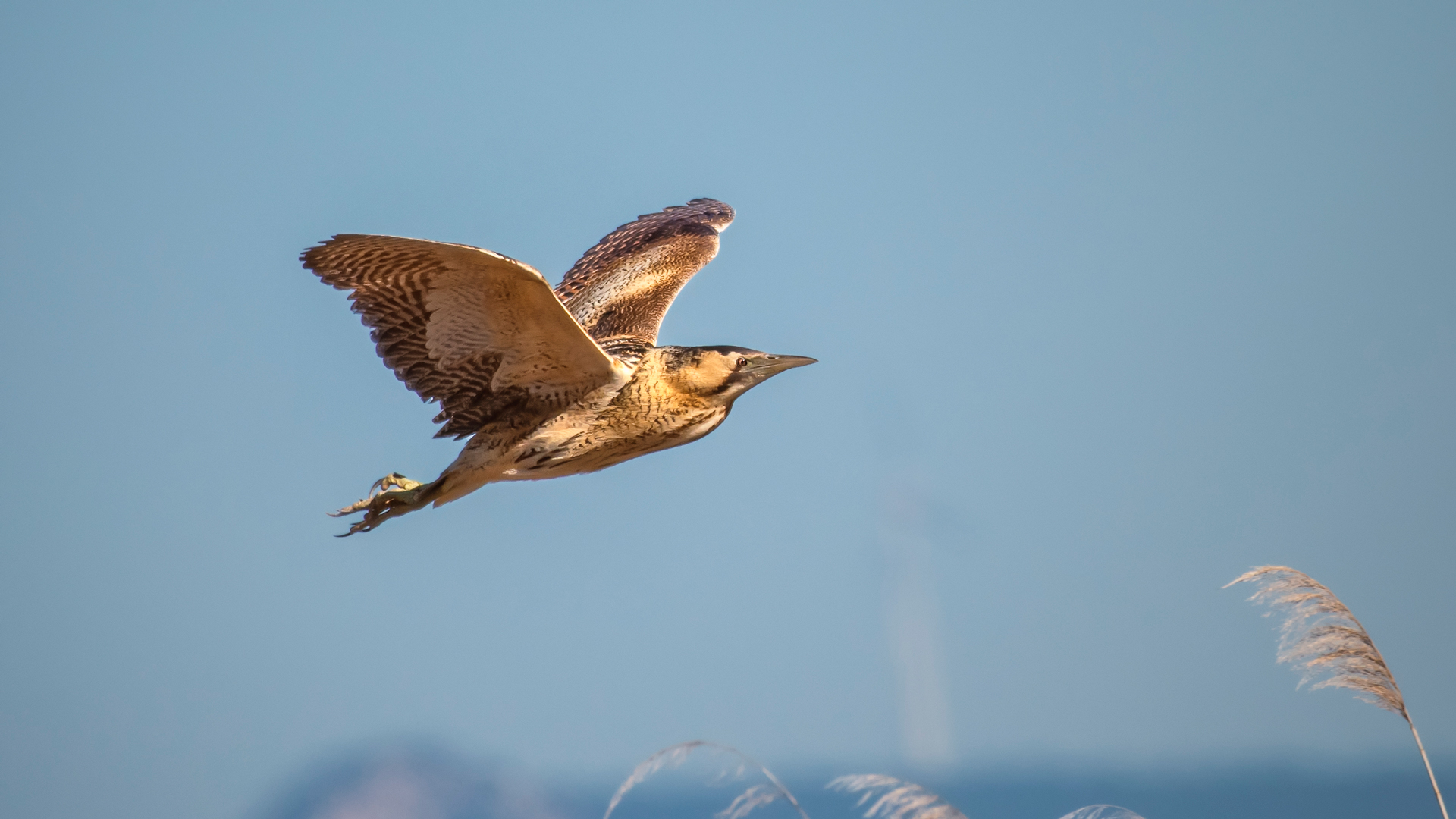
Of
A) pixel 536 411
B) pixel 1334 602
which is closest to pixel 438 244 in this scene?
pixel 536 411

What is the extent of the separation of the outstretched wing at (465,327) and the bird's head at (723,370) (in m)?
0.31

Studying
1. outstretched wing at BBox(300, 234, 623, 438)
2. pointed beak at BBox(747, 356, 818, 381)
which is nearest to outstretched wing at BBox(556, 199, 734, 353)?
outstretched wing at BBox(300, 234, 623, 438)

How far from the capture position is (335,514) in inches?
236

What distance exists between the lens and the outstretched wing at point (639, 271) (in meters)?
7.32

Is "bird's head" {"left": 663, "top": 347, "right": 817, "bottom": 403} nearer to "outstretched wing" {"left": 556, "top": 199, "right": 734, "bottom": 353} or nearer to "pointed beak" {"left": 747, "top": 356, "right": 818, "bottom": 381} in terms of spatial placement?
"pointed beak" {"left": 747, "top": 356, "right": 818, "bottom": 381}

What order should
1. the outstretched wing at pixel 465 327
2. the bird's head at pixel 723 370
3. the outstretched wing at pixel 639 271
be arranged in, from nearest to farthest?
the outstretched wing at pixel 465 327
the bird's head at pixel 723 370
the outstretched wing at pixel 639 271

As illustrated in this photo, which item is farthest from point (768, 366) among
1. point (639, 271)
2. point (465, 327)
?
point (639, 271)

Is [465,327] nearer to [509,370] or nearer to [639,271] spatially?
[509,370]

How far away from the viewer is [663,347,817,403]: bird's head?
5395 millimetres

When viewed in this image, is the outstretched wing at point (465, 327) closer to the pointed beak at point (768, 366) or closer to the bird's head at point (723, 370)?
the bird's head at point (723, 370)

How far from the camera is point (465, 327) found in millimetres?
5406

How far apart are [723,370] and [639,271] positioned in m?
2.51

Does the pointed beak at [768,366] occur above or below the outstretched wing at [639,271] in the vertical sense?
below

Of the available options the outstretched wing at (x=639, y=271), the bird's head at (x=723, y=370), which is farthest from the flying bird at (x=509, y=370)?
the outstretched wing at (x=639, y=271)
